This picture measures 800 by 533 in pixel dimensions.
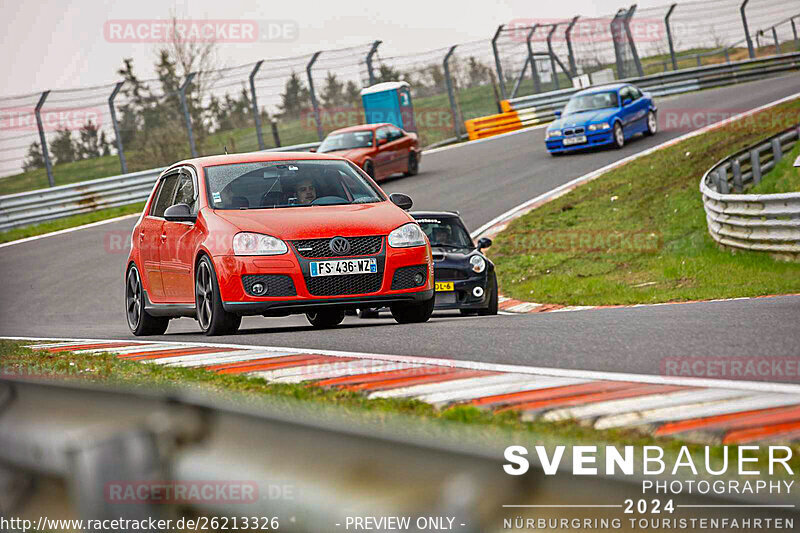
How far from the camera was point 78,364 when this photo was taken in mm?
7004

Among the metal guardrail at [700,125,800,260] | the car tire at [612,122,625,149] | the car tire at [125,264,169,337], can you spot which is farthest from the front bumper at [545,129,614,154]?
the car tire at [125,264,169,337]

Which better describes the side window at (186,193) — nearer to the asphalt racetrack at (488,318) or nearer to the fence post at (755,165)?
the asphalt racetrack at (488,318)

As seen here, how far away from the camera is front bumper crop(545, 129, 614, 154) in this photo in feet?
88.8

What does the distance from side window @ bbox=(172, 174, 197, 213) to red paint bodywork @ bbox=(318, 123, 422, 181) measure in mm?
14872

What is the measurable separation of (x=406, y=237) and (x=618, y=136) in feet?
64.0

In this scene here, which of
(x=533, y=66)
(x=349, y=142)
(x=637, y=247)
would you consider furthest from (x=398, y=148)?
(x=533, y=66)

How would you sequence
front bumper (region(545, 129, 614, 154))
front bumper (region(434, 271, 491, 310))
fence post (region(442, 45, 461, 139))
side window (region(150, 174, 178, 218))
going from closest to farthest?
side window (region(150, 174, 178, 218)) < front bumper (region(434, 271, 491, 310)) < front bumper (region(545, 129, 614, 154)) < fence post (region(442, 45, 461, 139))

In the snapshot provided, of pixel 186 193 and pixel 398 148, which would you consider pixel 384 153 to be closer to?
pixel 398 148

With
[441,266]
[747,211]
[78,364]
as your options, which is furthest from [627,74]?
[78,364]

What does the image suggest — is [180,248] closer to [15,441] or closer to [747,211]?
[15,441]

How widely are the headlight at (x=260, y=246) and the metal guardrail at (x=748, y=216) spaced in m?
8.82

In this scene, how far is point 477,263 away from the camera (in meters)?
13.3

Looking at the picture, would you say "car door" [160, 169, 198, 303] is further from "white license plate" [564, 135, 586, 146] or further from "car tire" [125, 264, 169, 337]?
"white license plate" [564, 135, 586, 146]

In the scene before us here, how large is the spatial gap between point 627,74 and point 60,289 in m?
27.2
